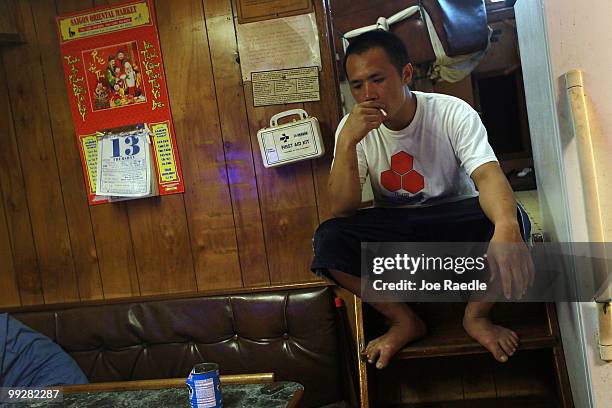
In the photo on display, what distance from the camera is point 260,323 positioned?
73.4 inches

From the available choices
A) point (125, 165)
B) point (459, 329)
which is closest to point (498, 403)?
point (459, 329)

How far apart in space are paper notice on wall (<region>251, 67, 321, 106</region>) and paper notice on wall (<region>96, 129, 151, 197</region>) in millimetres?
440

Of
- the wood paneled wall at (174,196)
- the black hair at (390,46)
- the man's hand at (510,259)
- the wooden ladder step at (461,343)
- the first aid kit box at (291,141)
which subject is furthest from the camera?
the wood paneled wall at (174,196)

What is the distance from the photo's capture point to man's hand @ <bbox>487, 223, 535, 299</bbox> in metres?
1.31

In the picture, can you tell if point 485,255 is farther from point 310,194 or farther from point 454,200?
point 310,194

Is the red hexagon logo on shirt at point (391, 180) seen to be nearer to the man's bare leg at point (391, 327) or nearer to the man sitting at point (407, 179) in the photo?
the man sitting at point (407, 179)

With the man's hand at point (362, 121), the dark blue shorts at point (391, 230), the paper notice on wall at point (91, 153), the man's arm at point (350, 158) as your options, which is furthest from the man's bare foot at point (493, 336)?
the paper notice on wall at point (91, 153)

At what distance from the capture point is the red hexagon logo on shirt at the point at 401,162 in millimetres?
1583

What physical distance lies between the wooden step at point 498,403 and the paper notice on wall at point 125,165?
1.14 m

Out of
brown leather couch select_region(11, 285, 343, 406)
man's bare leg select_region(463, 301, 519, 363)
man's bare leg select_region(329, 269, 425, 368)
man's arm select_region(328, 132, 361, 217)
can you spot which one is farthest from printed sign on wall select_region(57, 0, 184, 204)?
man's bare leg select_region(463, 301, 519, 363)

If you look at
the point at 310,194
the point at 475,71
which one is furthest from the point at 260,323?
the point at 475,71

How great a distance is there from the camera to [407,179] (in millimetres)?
1591

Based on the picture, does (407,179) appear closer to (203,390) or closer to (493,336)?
(493,336)

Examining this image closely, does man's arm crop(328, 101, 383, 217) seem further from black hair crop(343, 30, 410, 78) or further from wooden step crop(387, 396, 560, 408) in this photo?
wooden step crop(387, 396, 560, 408)
